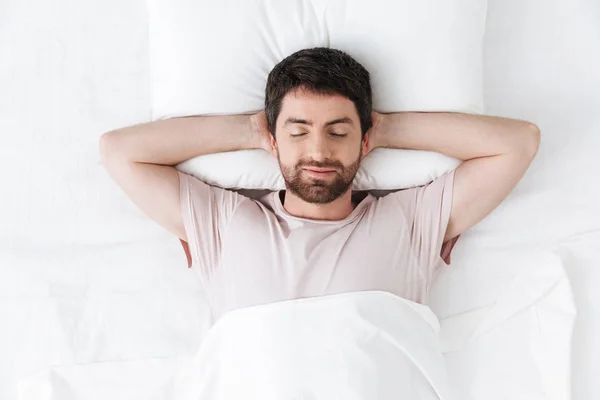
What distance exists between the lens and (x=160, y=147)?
139 cm

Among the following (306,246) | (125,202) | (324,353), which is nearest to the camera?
(324,353)

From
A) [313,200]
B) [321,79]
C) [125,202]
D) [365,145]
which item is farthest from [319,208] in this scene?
[125,202]

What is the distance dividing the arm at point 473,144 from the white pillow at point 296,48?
0.13 ft

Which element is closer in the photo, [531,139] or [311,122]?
[311,122]

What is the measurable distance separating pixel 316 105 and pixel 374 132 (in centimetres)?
17

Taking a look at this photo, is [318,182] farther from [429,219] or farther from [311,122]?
[429,219]

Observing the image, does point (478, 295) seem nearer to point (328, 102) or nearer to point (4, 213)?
point (328, 102)

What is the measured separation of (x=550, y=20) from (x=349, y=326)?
0.93 metres

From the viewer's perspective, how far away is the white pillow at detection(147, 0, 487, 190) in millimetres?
1380

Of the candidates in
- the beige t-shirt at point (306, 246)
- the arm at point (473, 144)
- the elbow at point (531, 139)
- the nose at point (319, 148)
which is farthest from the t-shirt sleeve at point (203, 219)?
the elbow at point (531, 139)

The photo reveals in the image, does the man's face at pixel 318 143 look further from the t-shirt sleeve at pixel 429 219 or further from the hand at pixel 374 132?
the t-shirt sleeve at pixel 429 219

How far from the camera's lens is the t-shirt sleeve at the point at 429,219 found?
55.1 inches

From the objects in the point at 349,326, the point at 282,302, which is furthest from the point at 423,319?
the point at 282,302

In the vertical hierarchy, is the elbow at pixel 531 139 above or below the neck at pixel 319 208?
above
